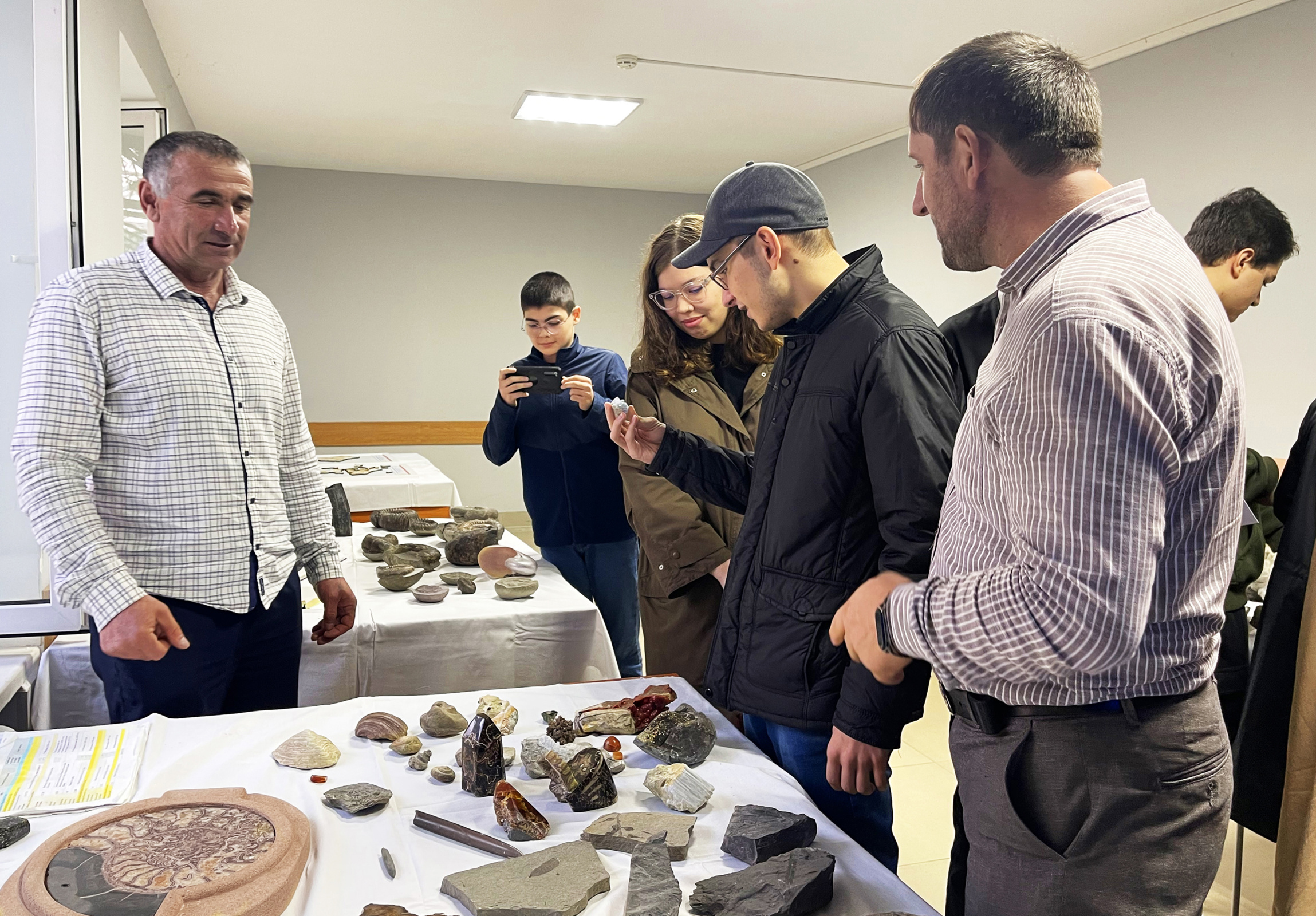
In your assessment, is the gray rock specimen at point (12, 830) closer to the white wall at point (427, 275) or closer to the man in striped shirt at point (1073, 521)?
the man in striped shirt at point (1073, 521)

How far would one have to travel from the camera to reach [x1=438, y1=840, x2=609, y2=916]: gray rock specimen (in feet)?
3.37

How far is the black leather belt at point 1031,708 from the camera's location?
1.01 m

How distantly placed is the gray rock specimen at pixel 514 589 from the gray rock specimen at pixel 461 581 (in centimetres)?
8

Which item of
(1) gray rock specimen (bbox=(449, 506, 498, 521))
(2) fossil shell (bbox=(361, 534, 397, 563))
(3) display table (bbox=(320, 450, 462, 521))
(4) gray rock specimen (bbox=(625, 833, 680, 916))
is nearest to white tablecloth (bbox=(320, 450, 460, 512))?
(3) display table (bbox=(320, 450, 462, 521))

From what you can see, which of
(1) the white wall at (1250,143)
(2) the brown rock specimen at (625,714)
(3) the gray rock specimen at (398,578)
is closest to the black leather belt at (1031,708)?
(2) the brown rock specimen at (625,714)

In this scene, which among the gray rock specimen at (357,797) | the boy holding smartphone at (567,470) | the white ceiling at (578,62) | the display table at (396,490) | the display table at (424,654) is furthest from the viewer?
the display table at (396,490)

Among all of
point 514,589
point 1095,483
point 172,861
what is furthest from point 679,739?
point 514,589

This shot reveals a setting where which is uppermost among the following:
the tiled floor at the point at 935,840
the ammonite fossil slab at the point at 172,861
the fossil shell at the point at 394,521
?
the fossil shell at the point at 394,521

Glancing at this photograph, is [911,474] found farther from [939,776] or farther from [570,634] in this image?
[939,776]

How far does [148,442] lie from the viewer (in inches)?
66.9

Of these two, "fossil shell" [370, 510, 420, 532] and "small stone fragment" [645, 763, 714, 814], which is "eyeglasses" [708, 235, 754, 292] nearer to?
"small stone fragment" [645, 763, 714, 814]

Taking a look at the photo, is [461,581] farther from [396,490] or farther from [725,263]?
[396,490]

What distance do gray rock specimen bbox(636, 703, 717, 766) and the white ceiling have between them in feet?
11.3

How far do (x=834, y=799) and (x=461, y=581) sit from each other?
1.39 metres
